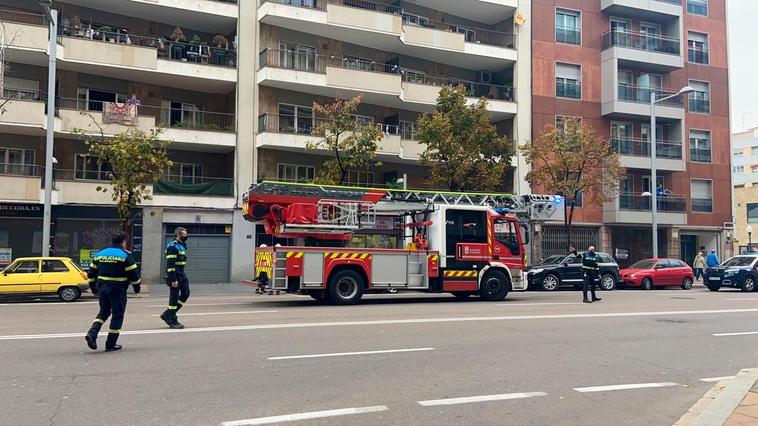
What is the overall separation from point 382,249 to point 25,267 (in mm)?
10109

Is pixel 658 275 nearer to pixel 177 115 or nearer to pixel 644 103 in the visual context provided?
→ pixel 644 103

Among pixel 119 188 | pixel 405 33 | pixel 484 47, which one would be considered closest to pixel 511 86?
pixel 484 47

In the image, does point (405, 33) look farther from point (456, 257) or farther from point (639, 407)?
point (639, 407)

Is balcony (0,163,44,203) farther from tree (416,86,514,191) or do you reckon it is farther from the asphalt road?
tree (416,86,514,191)

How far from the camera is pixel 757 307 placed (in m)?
17.5

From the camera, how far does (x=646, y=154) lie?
35.2 m

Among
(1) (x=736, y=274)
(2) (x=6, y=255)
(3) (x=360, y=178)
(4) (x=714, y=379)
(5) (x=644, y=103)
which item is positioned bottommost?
(4) (x=714, y=379)

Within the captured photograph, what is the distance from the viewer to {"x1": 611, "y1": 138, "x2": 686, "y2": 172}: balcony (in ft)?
113

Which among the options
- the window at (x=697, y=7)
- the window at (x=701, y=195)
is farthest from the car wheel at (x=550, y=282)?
the window at (x=697, y=7)

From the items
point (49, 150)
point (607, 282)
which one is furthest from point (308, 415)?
point (607, 282)

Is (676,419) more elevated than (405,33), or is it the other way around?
(405,33)

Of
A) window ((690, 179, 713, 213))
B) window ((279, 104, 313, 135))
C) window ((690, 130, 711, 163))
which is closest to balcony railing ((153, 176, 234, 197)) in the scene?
window ((279, 104, 313, 135))

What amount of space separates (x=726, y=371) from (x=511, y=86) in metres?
26.7

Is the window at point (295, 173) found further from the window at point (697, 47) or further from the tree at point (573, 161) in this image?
the window at point (697, 47)
